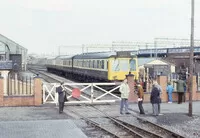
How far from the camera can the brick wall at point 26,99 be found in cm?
1922

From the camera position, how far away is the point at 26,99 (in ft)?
64.0

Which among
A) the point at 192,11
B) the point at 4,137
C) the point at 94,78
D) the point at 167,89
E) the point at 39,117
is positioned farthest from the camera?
the point at 94,78

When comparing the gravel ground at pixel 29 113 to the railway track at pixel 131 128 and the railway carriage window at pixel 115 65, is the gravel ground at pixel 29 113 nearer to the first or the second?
the railway track at pixel 131 128

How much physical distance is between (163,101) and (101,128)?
29.9ft

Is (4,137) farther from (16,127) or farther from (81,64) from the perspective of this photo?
(81,64)

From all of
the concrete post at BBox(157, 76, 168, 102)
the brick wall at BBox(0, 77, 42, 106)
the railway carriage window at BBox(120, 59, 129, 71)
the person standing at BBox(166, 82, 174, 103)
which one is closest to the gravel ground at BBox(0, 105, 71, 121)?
the brick wall at BBox(0, 77, 42, 106)

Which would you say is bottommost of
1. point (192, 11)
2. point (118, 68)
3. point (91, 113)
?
point (91, 113)

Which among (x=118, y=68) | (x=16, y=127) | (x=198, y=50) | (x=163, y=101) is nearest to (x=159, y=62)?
(x=198, y=50)

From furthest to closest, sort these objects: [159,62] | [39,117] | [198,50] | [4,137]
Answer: [198,50]
[159,62]
[39,117]
[4,137]

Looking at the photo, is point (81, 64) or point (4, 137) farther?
point (81, 64)

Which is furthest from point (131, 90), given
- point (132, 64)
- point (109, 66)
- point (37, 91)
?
point (132, 64)

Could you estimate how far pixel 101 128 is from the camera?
1370 centimetres

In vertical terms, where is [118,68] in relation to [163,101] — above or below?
above

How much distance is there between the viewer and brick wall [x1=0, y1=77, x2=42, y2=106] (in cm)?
1922
